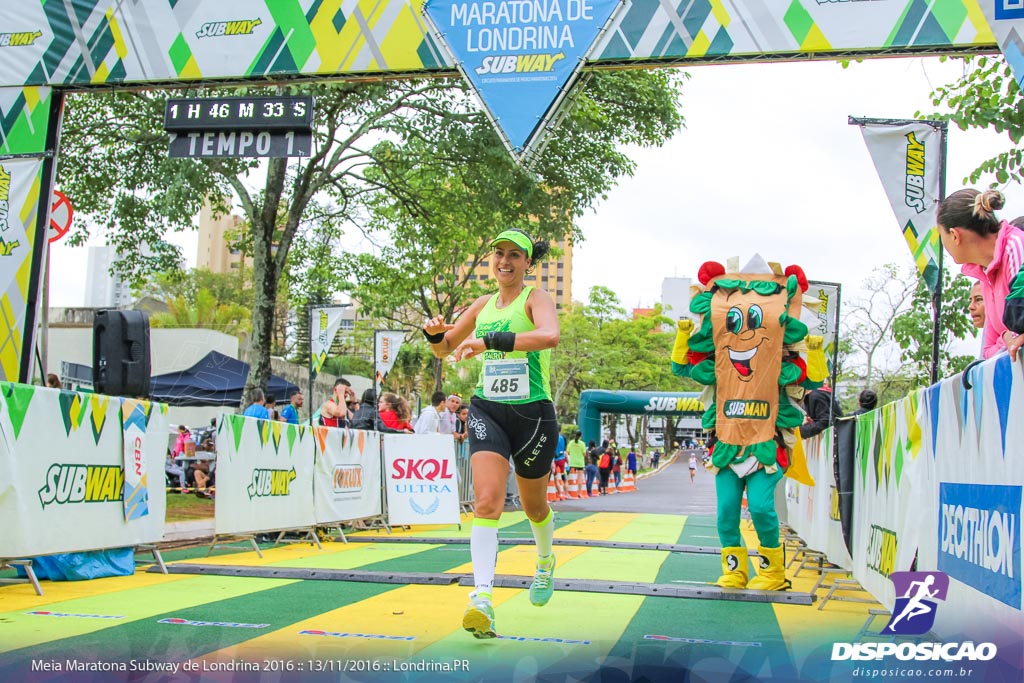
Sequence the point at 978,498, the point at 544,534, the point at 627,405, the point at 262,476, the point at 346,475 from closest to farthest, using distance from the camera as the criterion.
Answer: the point at 978,498
the point at 544,534
the point at 262,476
the point at 346,475
the point at 627,405

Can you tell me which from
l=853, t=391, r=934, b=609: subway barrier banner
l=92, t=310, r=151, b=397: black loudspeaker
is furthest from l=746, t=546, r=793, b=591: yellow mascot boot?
l=92, t=310, r=151, b=397: black loudspeaker

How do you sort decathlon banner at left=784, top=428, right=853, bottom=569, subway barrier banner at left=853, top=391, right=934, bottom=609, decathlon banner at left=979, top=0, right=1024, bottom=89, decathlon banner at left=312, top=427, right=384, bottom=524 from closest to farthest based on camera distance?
subway barrier banner at left=853, top=391, right=934, bottom=609 → decathlon banner at left=979, top=0, right=1024, bottom=89 → decathlon banner at left=784, top=428, right=853, bottom=569 → decathlon banner at left=312, top=427, right=384, bottom=524

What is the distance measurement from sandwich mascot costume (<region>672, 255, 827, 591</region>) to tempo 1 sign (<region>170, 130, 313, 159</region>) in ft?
13.4

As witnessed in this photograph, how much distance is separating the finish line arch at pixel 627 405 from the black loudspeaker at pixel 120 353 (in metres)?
30.1

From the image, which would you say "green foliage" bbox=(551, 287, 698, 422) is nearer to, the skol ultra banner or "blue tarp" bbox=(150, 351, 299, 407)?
"blue tarp" bbox=(150, 351, 299, 407)

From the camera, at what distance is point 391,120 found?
17.8 meters

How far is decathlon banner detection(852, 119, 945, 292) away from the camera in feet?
24.8

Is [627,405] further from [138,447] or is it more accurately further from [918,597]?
[918,597]

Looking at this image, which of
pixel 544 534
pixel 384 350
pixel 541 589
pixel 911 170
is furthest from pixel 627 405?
pixel 541 589

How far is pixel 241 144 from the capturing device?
8945mm

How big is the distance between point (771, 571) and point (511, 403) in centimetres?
264

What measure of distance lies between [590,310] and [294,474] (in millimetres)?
55340

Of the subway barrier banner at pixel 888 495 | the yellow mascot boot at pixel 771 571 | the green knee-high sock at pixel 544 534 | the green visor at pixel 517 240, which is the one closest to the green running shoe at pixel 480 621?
the green knee-high sock at pixel 544 534

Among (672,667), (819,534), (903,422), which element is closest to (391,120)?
(819,534)
